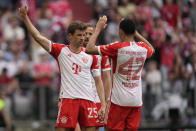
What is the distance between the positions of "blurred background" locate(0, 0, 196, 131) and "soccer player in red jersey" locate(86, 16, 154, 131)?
5696mm

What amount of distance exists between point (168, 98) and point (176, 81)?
0.63 m

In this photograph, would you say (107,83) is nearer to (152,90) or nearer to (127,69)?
(127,69)

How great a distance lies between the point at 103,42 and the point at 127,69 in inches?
346

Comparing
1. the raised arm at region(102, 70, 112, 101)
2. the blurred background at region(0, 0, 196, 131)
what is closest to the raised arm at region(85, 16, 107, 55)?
the raised arm at region(102, 70, 112, 101)

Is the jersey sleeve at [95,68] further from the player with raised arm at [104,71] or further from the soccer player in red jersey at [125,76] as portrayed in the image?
the soccer player in red jersey at [125,76]

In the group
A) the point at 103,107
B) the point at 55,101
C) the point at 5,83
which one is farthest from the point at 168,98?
the point at 103,107

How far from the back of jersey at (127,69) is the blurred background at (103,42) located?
5741 millimetres

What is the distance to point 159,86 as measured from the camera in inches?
674

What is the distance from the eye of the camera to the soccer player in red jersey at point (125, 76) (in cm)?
973

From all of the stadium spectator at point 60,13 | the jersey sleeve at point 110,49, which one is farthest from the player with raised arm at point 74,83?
the stadium spectator at point 60,13

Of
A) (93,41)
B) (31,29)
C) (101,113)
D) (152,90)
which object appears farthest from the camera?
(152,90)

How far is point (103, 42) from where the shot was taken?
18609 millimetres

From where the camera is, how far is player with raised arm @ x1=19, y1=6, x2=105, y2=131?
1010cm

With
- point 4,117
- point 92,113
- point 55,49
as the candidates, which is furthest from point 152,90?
point 55,49
